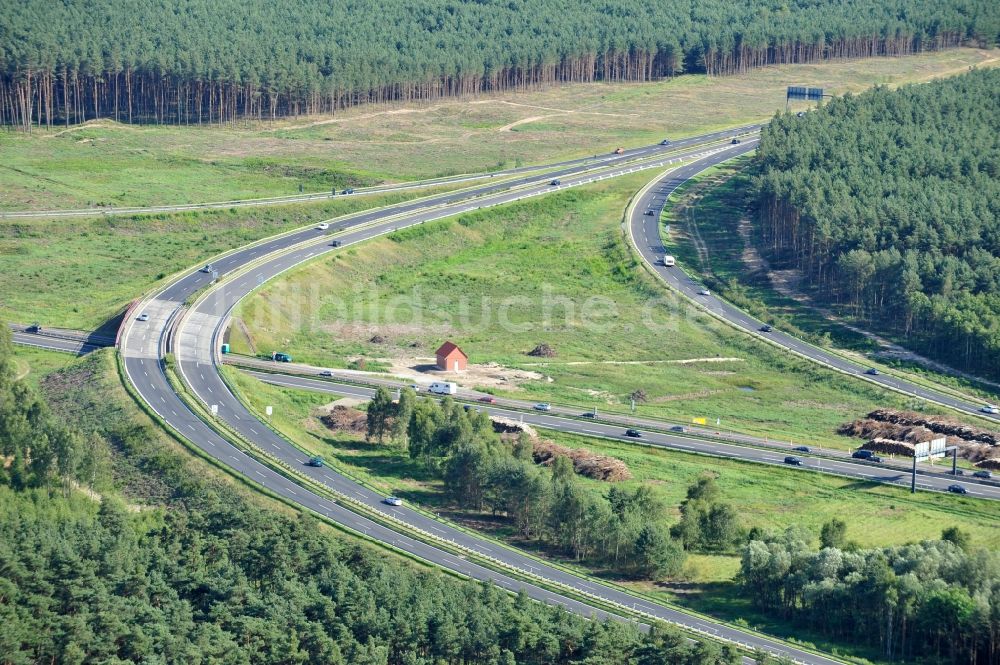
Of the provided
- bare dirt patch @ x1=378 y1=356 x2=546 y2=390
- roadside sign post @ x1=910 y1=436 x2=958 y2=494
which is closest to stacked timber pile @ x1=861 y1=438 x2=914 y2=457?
roadside sign post @ x1=910 y1=436 x2=958 y2=494

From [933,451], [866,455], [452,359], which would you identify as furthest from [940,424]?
[452,359]

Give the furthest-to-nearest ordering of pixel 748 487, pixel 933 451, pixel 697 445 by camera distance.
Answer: pixel 697 445, pixel 933 451, pixel 748 487

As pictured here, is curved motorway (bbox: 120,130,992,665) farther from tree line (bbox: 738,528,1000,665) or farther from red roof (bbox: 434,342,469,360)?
red roof (bbox: 434,342,469,360)

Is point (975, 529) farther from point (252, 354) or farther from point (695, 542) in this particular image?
point (252, 354)

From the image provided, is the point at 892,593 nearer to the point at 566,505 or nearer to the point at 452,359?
the point at 566,505

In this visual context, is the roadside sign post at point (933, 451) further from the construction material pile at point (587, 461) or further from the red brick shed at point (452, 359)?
the red brick shed at point (452, 359)

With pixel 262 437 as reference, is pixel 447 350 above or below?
above

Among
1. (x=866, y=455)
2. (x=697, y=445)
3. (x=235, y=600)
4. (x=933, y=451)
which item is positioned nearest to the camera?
(x=235, y=600)
